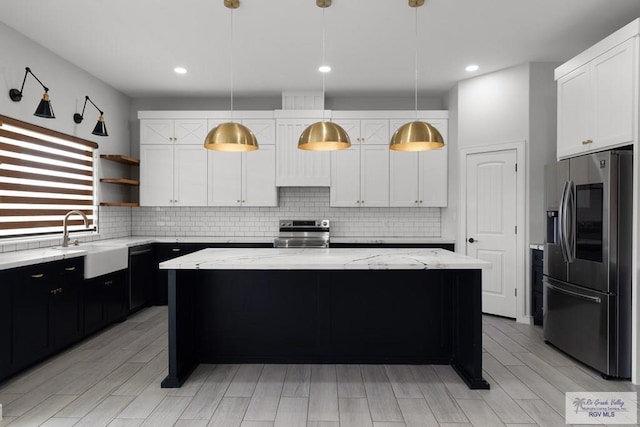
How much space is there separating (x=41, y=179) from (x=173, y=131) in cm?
184

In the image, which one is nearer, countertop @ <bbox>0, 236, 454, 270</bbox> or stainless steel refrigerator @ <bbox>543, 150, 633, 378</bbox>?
stainless steel refrigerator @ <bbox>543, 150, 633, 378</bbox>

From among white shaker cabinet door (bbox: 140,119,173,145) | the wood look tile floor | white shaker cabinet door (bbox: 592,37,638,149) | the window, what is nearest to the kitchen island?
the wood look tile floor

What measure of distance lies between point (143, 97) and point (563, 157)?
18.2 feet

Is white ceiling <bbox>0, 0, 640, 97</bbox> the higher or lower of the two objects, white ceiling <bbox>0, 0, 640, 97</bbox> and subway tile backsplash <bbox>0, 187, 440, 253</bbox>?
the higher

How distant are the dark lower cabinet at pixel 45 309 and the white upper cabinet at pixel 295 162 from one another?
2714mm

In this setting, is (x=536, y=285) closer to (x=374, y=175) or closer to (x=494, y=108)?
(x=494, y=108)

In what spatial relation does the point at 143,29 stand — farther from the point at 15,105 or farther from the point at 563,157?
the point at 563,157

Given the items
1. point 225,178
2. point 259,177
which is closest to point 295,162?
point 259,177

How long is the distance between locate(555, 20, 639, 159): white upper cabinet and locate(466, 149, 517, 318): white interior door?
3.20ft

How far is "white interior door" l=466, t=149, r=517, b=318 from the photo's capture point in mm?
4605

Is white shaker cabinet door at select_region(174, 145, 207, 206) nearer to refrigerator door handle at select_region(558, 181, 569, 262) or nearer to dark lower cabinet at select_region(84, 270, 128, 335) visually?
dark lower cabinet at select_region(84, 270, 128, 335)

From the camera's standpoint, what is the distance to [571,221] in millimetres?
3312

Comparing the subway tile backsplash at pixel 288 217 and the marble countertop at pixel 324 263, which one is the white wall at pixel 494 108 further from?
the marble countertop at pixel 324 263

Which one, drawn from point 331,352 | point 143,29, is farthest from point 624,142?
point 143,29
